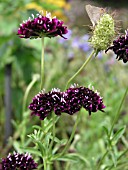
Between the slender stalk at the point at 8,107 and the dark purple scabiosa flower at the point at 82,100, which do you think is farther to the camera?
the slender stalk at the point at 8,107

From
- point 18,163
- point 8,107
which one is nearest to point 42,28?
point 18,163

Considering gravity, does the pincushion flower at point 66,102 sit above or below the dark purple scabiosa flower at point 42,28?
below

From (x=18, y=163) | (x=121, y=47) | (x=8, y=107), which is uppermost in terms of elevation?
(x=8, y=107)

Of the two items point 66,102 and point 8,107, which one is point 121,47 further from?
point 8,107

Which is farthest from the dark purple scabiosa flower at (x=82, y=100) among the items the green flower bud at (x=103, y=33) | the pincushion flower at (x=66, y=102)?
the green flower bud at (x=103, y=33)

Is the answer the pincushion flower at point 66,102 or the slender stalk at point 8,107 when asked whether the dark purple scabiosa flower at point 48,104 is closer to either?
the pincushion flower at point 66,102
